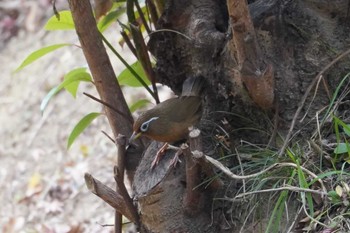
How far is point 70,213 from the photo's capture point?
5074mm

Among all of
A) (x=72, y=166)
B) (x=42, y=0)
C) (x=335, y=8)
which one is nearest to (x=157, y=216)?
(x=335, y=8)

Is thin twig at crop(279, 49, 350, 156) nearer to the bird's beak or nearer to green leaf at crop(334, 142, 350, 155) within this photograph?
green leaf at crop(334, 142, 350, 155)

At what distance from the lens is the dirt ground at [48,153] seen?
509 centimetres

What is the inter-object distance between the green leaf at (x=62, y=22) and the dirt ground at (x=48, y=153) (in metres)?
1.74

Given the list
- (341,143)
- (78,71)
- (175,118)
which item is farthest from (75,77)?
(341,143)

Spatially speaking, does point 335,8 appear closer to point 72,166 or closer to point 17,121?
point 72,166

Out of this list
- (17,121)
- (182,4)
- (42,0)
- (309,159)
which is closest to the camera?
(309,159)

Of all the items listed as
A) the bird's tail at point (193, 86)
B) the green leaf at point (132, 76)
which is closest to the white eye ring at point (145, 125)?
the bird's tail at point (193, 86)

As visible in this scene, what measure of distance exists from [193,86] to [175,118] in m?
0.16

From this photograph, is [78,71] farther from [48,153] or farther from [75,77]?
[48,153]

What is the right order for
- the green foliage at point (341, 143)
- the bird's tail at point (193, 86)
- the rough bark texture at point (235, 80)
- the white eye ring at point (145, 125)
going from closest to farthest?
the green foliage at point (341, 143), the rough bark texture at point (235, 80), the bird's tail at point (193, 86), the white eye ring at point (145, 125)

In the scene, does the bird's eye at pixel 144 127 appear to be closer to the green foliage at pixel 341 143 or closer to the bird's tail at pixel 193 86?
the bird's tail at pixel 193 86

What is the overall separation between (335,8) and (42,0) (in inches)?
188

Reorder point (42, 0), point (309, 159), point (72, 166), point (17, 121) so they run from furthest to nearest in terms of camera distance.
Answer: point (42, 0) < point (17, 121) < point (72, 166) < point (309, 159)
